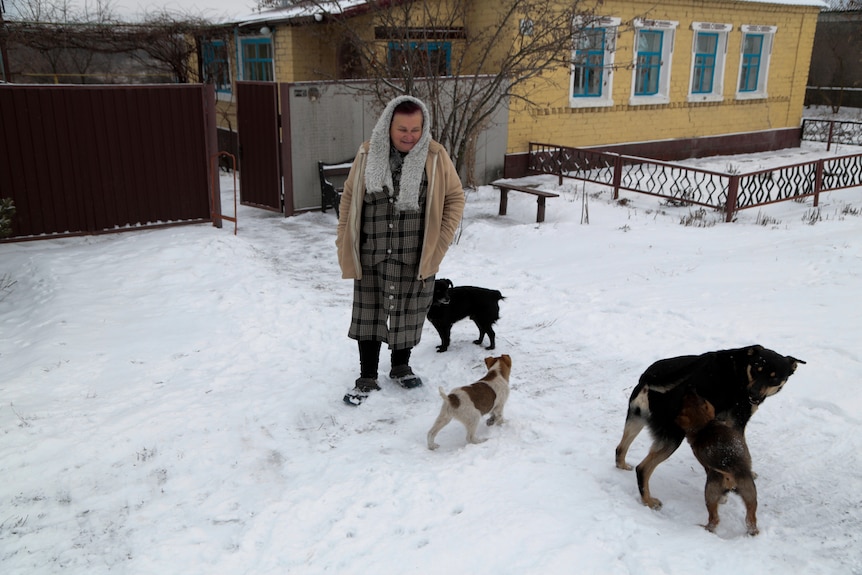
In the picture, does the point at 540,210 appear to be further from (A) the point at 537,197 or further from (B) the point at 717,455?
(B) the point at 717,455

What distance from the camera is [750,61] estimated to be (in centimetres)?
1762

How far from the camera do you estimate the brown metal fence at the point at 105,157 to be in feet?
25.9

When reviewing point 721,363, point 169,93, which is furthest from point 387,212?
point 169,93

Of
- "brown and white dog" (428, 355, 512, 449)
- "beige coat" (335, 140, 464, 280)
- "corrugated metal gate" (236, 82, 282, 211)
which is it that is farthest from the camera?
"corrugated metal gate" (236, 82, 282, 211)

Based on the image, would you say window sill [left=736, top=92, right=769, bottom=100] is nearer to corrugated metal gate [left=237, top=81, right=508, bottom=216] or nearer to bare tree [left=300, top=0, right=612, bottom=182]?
bare tree [left=300, top=0, right=612, bottom=182]

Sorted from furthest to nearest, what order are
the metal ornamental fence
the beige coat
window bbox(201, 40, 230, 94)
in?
window bbox(201, 40, 230, 94), the metal ornamental fence, the beige coat

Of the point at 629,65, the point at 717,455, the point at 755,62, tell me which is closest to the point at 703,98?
the point at 755,62

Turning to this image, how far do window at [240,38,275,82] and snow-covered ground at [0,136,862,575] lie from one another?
7954mm

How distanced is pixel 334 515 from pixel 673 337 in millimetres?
3314

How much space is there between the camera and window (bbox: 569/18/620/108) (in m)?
14.1

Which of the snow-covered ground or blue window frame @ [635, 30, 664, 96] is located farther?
blue window frame @ [635, 30, 664, 96]

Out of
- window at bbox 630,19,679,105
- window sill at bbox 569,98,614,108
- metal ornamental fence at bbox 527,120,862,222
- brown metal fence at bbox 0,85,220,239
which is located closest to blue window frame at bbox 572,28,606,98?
window sill at bbox 569,98,614,108

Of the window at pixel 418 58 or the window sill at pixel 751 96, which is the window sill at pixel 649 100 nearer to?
the window sill at pixel 751 96

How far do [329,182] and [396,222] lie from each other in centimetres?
667
